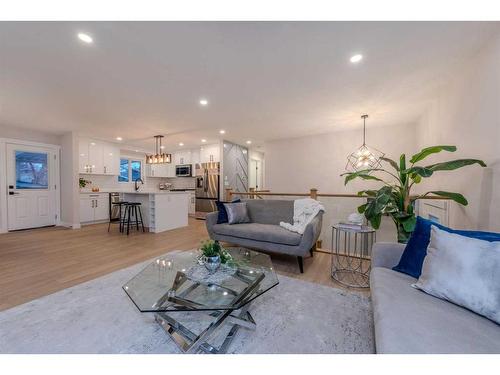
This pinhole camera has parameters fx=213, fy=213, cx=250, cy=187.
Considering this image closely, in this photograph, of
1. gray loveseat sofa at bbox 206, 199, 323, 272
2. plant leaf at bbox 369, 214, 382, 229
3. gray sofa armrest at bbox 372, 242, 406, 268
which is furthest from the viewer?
gray loveseat sofa at bbox 206, 199, 323, 272

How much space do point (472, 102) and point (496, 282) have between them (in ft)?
6.62

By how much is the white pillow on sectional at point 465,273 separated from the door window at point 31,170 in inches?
292

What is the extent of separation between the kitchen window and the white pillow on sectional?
25.6 ft

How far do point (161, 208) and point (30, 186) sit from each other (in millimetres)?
3249

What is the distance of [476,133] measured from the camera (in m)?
2.09

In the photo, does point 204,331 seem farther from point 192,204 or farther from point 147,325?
point 192,204

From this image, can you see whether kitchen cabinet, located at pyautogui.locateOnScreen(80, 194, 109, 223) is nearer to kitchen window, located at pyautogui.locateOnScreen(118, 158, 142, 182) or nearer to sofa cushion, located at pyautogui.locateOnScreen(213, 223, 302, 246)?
kitchen window, located at pyautogui.locateOnScreen(118, 158, 142, 182)

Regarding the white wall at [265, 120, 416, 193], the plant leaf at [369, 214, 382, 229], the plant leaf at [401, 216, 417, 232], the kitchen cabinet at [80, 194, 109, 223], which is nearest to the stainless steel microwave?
the kitchen cabinet at [80, 194, 109, 223]

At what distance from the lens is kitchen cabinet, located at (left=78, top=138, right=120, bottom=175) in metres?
5.77

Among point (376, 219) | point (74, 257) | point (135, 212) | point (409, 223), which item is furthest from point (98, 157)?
point (409, 223)

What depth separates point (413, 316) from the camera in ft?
3.52

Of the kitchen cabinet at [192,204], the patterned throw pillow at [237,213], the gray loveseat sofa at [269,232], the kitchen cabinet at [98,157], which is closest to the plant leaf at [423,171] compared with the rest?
the gray loveseat sofa at [269,232]
